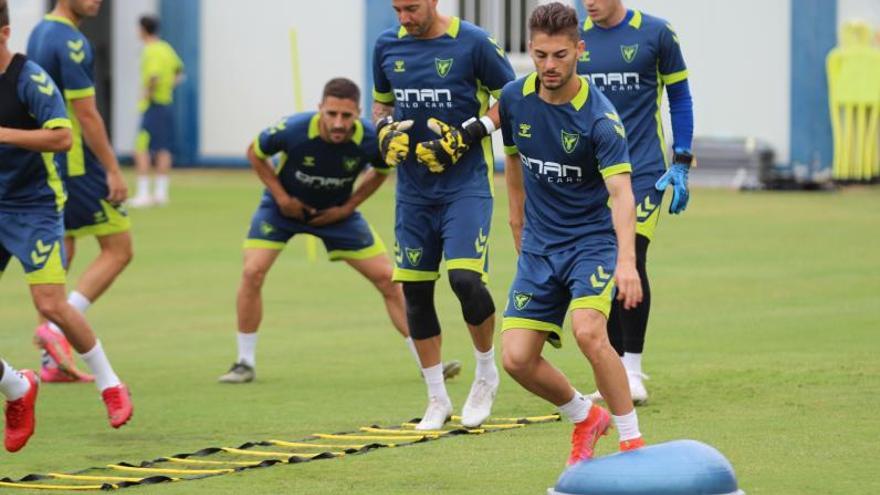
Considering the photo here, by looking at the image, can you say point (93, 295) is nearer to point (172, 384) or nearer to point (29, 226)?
point (172, 384)

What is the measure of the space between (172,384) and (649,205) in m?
3.17

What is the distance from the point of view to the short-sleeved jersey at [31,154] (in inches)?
374

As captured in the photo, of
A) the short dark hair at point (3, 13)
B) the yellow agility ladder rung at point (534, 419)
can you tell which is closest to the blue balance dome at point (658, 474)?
the yellow agility ladder rung at point (534, 419)

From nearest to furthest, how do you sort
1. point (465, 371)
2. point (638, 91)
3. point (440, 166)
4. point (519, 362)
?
point (519, 362)
point (440, 166)
point (638, 91)
point (465, 371)

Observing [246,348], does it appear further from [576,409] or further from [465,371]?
[576,409]

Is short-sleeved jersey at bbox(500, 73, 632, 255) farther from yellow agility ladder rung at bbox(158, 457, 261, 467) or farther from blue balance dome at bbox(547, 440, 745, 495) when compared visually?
yellow agility ladder rung at bbox(158, 457, 261, 467)

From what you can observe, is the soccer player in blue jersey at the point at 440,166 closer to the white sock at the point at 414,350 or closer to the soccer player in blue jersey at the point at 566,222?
the white sock at the point at 414,350

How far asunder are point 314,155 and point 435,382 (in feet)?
7.95

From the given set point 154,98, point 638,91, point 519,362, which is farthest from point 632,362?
point 154,98

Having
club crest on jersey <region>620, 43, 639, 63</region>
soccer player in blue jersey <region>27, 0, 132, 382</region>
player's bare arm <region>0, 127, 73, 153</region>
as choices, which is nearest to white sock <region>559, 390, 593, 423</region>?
club crest on jersey <region>620, 43, 639, 63</region>

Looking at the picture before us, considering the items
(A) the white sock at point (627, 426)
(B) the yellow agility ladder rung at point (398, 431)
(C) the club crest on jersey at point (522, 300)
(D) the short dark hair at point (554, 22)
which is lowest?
(B) the yellow agility ladder rung at point (398, 431)

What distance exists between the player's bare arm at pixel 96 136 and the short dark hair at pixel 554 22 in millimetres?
3936

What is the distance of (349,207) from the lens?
1184 centimetres

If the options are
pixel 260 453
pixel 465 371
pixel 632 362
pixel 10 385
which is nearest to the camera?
pixel 260 453
